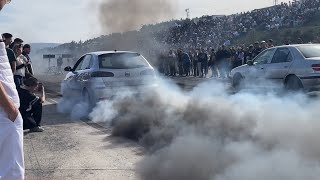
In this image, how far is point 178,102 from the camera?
8.18 metres

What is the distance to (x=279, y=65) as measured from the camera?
11.9 metres

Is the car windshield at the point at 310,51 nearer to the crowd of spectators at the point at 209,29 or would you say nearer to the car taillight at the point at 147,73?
the car taillight at the point at 147,73

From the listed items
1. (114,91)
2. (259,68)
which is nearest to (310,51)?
(259,68)

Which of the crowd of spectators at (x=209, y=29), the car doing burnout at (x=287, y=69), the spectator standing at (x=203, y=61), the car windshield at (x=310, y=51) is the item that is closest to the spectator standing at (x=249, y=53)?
the spectator standing at (x=203, y=61)

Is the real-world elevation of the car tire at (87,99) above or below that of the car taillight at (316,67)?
below

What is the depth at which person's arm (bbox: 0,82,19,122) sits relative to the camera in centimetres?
292

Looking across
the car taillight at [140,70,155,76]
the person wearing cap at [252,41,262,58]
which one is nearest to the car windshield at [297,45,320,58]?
the car taillight at [140,70,155,76]

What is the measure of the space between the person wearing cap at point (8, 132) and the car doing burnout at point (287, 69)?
7.78 meters

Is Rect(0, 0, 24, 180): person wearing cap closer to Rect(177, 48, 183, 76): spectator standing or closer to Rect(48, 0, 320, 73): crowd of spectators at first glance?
Rect(177, 48, 183, 76): spectator standing

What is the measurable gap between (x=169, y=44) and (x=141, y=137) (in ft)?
97.4

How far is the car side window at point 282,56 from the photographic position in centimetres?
1185

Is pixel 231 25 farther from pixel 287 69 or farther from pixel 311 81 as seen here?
pixel 311 81

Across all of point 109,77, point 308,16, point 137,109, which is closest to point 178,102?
point 137,109

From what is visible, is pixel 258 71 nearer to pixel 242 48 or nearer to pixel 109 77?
pixel 109 77
